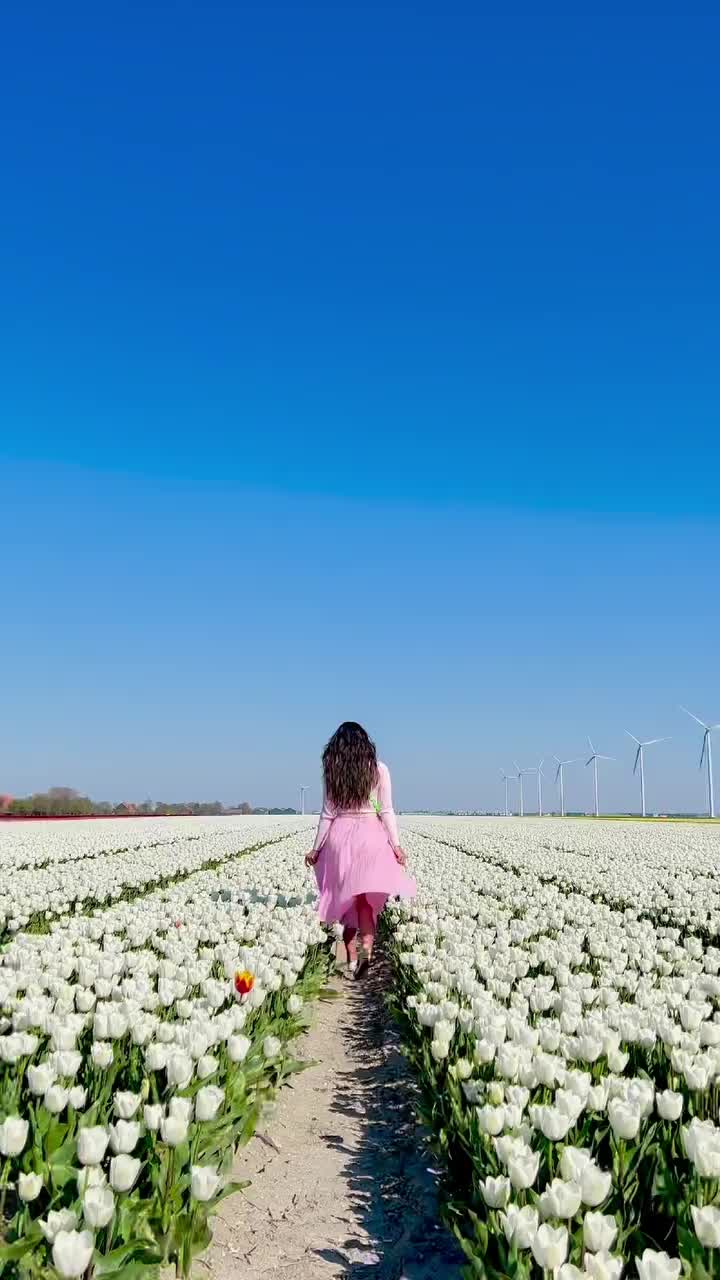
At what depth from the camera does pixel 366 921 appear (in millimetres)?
10078

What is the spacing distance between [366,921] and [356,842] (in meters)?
0.92

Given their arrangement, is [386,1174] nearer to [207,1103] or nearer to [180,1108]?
[207,1103]

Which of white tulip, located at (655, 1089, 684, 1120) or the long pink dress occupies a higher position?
the long pink dress

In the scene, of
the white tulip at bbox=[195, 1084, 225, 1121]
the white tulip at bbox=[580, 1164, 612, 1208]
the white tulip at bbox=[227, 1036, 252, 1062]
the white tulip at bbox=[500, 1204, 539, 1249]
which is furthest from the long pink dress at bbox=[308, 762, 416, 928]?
the white tulip at bbox=[500, 1204, 539, 1249]

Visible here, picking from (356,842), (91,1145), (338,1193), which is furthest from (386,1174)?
(356,842)

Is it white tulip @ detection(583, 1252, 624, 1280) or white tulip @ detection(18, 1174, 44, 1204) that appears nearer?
white tulip @ detection(583, 1252, 624, 1280)

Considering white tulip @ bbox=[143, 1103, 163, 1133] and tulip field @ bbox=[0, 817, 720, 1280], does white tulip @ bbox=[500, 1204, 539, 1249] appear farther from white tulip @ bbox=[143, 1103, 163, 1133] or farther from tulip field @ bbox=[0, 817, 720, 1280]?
white tulip @ bbox=[143, 1103, 163, 1133]

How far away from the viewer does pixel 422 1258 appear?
4121 millimetres

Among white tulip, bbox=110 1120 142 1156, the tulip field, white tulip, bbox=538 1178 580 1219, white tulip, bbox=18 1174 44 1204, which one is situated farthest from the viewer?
white tulip, bbox=110 1120 142 1156

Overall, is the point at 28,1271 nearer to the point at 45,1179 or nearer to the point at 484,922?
the point at 45,1179

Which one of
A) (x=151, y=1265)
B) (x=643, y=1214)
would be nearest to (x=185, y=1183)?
(x=151, y=1265)

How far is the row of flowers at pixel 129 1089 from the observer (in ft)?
11.1

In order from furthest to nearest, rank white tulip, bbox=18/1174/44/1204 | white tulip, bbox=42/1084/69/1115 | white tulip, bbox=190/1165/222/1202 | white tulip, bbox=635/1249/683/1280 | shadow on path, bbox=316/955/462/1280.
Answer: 1. shadow on path, bbox=316/955/462/1280
2. white tulip, bbox=42/1084/69/1115
3. white tulip, bbox=190/1165/222/1202
4. white tulip, bbox=18/1174/44/1204
5. white tulip, bbox=635/1249/683/1280

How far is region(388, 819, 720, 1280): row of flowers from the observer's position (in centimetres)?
313
